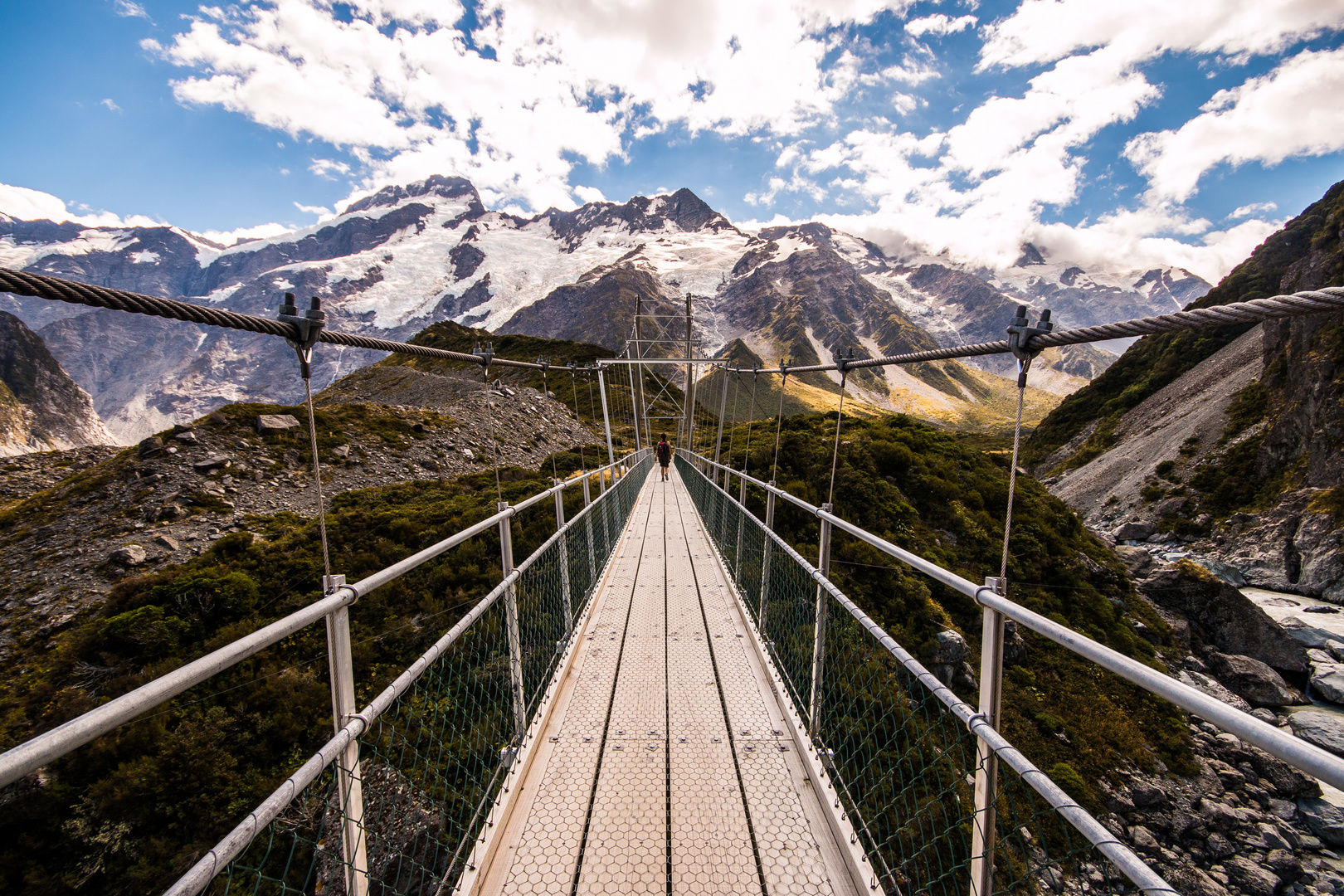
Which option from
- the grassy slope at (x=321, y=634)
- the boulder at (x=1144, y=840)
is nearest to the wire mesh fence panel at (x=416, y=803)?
the grassy slope at (x=321, y=634)

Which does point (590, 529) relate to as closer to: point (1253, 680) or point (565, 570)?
point (565, 570)

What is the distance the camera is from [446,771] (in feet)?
7.42

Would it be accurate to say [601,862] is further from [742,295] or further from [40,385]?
[742,295]

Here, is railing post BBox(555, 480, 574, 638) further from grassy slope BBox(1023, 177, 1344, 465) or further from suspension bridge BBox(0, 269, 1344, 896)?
grassy slope BBox(1023, 177, 1344, 465)

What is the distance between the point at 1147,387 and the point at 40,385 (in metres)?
108

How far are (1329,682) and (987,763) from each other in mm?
17857

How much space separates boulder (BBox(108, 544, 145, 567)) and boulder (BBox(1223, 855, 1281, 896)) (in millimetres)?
18457

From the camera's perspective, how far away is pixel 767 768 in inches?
115

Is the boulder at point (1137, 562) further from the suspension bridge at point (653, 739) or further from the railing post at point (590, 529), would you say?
the railing post at point (590, 529)

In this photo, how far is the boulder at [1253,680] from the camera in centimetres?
1175

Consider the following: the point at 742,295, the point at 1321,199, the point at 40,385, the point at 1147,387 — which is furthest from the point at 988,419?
the point at 40,385

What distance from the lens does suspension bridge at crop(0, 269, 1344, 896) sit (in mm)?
1304

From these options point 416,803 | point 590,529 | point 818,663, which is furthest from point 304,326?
point 590,529

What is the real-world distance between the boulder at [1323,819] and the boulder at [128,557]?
2058cm
